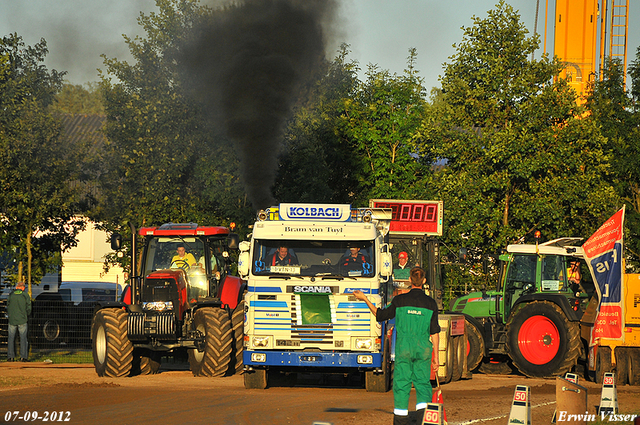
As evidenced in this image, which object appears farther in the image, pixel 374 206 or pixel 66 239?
pixel 66 239

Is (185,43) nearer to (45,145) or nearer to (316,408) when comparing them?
(45,145)

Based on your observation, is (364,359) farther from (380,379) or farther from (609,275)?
(609,275)

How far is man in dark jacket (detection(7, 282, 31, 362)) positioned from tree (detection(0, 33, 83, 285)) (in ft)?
8.27

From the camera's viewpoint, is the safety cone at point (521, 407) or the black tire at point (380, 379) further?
the black tire at point (380, 379)

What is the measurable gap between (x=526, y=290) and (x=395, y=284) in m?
3.27

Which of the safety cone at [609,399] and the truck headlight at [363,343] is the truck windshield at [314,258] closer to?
the truck headlight at [363,343]

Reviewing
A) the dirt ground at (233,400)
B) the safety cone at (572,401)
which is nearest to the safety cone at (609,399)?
the dirt ground at (233,400)

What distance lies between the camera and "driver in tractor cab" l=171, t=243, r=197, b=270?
17641 mm

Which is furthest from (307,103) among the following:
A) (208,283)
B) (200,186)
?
(208,283)

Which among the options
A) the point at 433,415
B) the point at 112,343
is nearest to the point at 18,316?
the point at 112,343

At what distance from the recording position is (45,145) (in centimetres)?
2388

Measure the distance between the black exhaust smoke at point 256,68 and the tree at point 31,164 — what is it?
4882 millimetres

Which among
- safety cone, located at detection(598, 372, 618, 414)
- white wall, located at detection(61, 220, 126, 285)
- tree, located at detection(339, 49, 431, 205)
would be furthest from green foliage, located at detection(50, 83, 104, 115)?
safety cone, located at detection(598, 372, 618, 414)

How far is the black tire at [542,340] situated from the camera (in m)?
17.7
